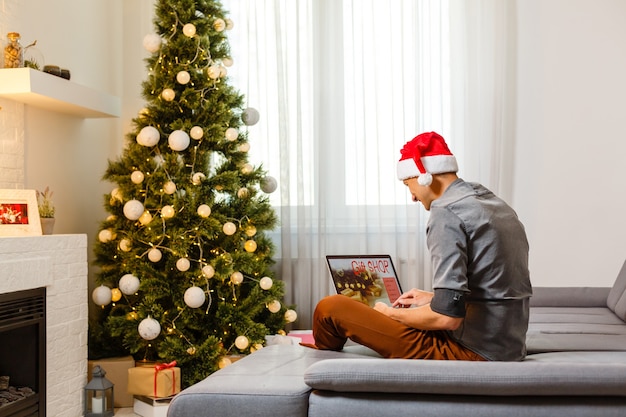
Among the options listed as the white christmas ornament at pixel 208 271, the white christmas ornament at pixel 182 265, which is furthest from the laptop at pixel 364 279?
the white christmas ornament at pixel 182 265

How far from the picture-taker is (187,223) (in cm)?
434

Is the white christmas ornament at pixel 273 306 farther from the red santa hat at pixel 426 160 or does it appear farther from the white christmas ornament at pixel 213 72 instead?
the red santa hat at pixel 426 160

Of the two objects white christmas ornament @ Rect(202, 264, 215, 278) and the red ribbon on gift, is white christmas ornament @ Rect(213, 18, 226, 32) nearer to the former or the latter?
white christmas ornament @ Rect(202, 264, 215, 278)

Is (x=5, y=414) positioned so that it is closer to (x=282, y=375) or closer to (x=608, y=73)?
(x=282, y=375)

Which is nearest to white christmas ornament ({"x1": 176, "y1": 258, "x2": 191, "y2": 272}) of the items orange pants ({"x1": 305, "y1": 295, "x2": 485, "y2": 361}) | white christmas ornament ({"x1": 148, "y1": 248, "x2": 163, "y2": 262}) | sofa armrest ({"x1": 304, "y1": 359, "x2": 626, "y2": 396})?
white christmas ornament ({"x1": 148, "y1": 248, "x2": 163, "y2": 262})

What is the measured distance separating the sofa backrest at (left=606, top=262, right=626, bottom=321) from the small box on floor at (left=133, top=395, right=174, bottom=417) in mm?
2379

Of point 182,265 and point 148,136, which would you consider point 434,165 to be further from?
point 148,136

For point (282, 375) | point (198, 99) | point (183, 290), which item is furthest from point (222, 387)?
point (198, 99)

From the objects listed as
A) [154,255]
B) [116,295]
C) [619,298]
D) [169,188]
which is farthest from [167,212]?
[619,298]

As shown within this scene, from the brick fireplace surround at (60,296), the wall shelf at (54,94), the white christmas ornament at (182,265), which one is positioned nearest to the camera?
the brick fireplace surround at (60,296)

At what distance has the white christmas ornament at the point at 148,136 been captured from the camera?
426 centimetres

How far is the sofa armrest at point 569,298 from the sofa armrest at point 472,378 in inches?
96.9

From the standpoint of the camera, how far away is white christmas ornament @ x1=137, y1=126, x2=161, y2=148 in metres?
4.26

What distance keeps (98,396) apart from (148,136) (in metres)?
1.44
